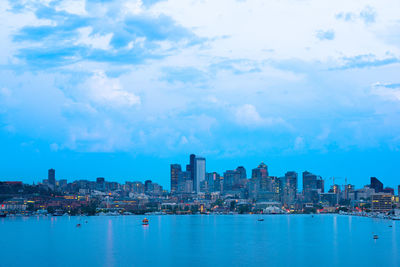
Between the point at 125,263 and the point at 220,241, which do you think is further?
the point at 220,241

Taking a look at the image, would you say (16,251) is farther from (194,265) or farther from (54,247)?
(194,265)

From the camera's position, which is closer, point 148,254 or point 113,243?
point 148,254

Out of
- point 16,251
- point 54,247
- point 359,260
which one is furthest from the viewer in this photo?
point 54,247

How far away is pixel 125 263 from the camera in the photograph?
6462 centimetres

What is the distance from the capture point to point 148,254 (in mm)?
74000

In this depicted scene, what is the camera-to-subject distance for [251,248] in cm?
8175

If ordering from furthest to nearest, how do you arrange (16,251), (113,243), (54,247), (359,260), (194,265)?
1. (113,243)
2. (54,247)
3. (16,251)
4. (359,260)
5. (194,265)

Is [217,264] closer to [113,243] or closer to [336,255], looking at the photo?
[336,255]

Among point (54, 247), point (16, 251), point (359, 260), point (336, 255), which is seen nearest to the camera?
point (359, 260)

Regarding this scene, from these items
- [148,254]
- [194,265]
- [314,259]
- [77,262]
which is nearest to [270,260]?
[314,259]

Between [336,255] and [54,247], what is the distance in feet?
142

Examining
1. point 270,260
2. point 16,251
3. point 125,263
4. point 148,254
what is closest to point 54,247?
point 16,251

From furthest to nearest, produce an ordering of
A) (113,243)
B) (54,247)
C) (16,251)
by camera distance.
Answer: (113,243) < (54,247) < (16,251)

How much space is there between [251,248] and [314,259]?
14987mm
